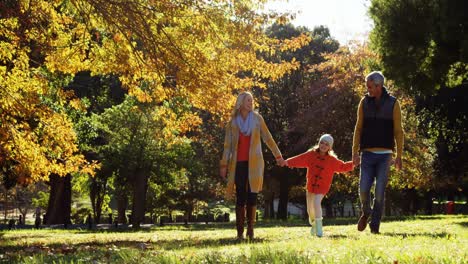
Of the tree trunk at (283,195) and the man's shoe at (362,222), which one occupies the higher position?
the tree trunk at (283,195)

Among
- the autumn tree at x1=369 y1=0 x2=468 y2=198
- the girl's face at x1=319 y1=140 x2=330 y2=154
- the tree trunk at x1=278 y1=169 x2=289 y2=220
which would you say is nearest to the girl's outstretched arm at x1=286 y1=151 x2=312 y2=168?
the girl's face at x1=319 y1=140 x2=330 y2=154

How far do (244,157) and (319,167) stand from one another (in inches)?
67.3

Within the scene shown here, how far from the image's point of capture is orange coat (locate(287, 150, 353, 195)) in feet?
33.2

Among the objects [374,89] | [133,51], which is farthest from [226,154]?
[133,51]

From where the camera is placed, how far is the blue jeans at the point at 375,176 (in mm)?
8766

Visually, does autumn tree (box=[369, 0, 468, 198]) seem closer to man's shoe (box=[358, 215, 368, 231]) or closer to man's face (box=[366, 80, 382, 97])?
man's face (box=[366, 80, 382, 97])

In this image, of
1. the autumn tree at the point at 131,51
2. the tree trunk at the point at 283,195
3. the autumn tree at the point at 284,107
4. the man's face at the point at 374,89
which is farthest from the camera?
the tree trunk at the point at 283,195

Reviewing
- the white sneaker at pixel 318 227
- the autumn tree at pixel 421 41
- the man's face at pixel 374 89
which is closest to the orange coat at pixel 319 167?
the white sneaker at pixel 318 227

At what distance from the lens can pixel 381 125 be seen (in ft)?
28.8

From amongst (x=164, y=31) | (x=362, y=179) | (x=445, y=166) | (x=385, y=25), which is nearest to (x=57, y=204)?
(x=445, y=166)

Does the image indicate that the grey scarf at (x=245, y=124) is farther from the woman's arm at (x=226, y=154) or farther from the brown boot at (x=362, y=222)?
the brown boot at (x=362, y=222)

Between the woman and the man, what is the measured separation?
4.84ft

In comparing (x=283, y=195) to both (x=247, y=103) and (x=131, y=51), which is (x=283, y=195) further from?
(x=247, y=103)

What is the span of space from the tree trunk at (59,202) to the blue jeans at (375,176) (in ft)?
96.0
